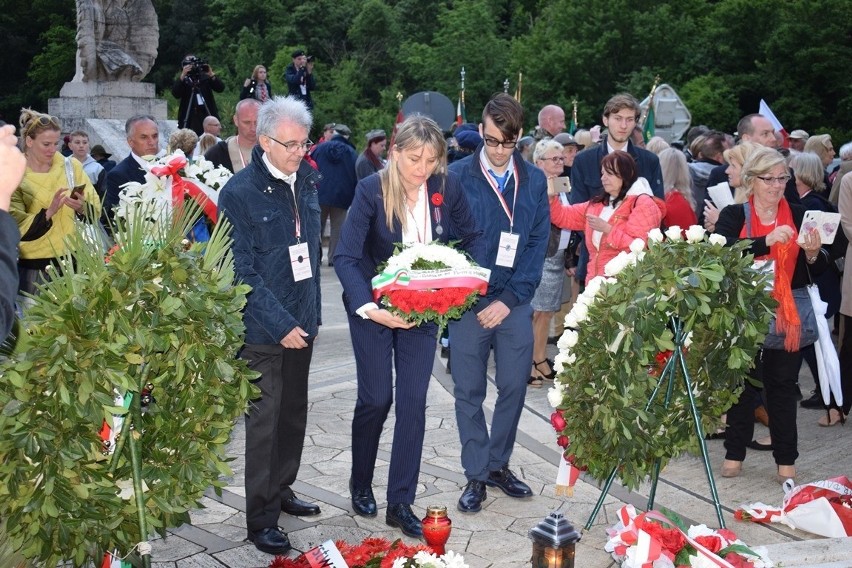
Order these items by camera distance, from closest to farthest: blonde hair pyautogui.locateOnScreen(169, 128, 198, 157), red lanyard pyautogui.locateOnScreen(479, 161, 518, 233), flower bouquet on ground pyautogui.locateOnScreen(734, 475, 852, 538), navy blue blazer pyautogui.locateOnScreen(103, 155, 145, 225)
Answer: flower bouquet on ground pyautogui.locateOnScreen(734, 475, 852, 538) → red lanyard pyautogui.locateOnScreen(479, 161, 518, 233) → navy blue blazer pyautogui.locateOnScreen(103, 155, 145, 225) → blonde hair pyautogui.locateOnScreen(169, 128, 198, 157)

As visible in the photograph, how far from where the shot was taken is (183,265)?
153 inches

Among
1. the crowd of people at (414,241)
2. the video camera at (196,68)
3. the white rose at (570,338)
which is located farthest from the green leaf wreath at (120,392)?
the video camera at (196,68)

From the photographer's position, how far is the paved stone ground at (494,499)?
5.43 m

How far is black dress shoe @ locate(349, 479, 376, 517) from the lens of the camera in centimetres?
589

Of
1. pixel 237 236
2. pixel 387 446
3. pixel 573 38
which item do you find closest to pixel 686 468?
pixel 387 446

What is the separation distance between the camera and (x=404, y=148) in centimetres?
542

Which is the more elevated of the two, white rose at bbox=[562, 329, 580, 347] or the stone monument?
the stone monument

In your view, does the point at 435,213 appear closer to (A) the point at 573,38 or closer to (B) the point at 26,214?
(B) the point at 26,214

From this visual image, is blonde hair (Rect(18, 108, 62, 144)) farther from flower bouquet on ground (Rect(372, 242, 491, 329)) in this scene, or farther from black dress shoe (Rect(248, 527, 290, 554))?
black dress shoe (Rect(248, 527, 290, 554))

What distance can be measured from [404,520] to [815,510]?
7.32ft

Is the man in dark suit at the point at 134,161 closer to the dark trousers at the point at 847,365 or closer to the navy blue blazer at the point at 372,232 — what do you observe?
the navy blue blazer at the point at 372,232

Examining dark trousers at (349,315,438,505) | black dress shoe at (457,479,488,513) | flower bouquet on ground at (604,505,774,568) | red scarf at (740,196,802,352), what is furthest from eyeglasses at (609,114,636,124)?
flower bouquet on ground at (604,505,774,568)

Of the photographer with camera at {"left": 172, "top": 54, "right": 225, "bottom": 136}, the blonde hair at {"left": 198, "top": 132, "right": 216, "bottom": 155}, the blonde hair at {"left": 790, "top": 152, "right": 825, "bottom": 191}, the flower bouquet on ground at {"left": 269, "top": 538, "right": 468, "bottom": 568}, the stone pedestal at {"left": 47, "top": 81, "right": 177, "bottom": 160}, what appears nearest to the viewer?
the flower bouquet on ground at {"left": 269, "top": 538, "right": 468, "bottom": 568}

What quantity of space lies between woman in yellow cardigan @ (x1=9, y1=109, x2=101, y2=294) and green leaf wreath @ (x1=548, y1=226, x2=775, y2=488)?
3.81 metres
